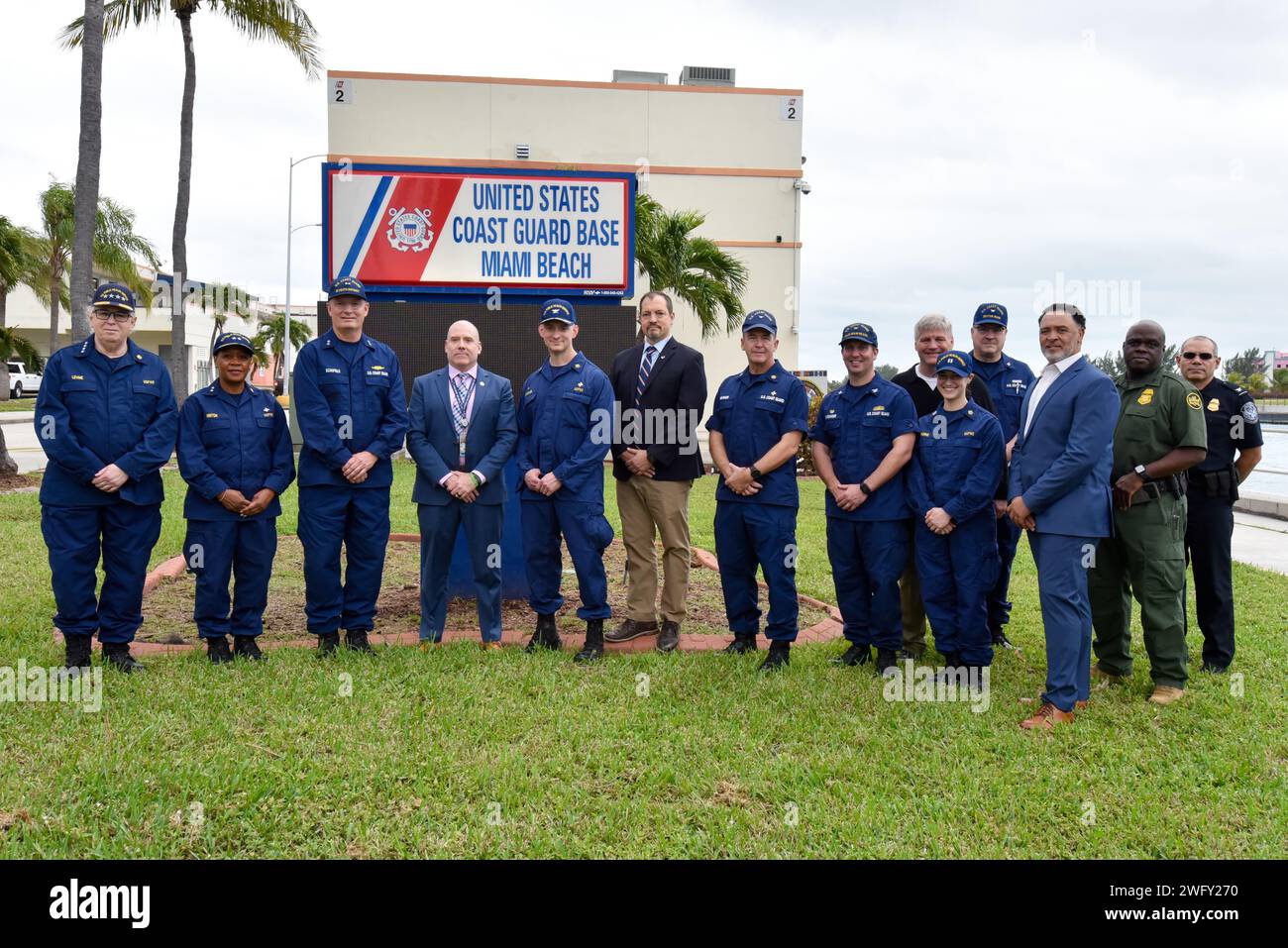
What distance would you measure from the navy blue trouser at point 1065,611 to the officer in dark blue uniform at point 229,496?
4.22m

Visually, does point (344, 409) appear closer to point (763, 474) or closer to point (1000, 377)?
point (763, 474)

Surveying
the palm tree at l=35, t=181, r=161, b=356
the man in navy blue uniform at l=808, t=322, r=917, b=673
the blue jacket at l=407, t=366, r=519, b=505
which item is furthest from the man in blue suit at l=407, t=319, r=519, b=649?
the palm tree at l=35, t=181, r=161, b=356

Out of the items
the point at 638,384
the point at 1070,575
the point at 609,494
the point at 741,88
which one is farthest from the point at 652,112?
the point at 1070,575

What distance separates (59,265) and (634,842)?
116ft

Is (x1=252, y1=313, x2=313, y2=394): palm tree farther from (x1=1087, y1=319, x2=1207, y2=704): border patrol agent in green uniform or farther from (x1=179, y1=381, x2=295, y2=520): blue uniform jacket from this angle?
(x1=1087, y1=319, x2=1207, y2=704): border patrol agent in green uniform

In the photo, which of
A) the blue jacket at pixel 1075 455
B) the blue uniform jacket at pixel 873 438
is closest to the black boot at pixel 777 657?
the blue uniform jacket at pixel 873 438

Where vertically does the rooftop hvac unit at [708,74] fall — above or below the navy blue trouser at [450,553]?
above

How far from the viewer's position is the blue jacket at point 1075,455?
15.3ft

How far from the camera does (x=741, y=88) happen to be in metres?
30.4

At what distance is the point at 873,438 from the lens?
5539 mm

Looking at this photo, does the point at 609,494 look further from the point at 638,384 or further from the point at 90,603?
the point at 90,603

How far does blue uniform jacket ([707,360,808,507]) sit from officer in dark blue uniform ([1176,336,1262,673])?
2527mm

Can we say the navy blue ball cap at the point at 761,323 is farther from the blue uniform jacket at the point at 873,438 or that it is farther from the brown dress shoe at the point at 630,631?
the brown dress shoe at the point at 630,631

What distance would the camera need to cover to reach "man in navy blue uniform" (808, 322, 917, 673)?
5484mm
